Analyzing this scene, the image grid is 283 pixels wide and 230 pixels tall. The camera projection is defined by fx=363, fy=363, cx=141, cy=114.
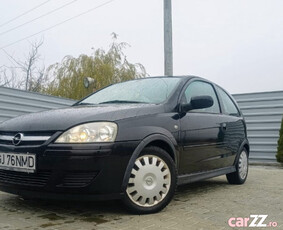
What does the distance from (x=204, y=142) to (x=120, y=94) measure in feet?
3.72

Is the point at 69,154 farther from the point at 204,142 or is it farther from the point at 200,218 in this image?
the point at 204,142

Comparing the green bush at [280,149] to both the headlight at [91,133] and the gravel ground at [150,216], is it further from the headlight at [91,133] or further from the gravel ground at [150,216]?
the headlight at [91,133]

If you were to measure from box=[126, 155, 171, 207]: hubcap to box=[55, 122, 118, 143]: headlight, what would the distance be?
1.29 feet

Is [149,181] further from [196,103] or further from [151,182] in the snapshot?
[196,103]

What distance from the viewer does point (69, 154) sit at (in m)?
2.95

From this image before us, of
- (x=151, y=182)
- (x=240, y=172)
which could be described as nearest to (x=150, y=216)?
(x=151, y=182)

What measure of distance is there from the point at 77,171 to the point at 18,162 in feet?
1.84

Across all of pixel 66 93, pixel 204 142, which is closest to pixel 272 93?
pixel 204 142

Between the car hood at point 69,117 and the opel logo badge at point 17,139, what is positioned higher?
the car hood at point 69,117

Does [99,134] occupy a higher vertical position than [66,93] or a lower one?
lower

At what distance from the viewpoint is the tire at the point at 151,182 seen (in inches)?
127

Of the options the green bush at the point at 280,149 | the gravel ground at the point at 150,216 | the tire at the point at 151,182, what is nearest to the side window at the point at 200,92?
the tire at the point at 151,182

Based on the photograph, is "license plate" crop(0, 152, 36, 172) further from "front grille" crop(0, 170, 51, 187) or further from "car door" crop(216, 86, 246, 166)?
"car door" crop(216, 86, 246, 166)

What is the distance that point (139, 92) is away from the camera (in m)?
4.16
